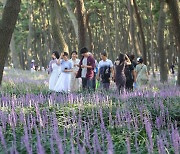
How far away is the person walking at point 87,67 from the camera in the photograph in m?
12.9

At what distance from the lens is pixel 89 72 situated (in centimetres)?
1310

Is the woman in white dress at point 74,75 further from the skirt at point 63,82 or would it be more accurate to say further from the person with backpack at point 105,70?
the person with backpack at point 105,70

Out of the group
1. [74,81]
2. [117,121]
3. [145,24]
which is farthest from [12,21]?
[145,24]

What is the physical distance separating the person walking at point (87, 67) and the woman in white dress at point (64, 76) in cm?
55

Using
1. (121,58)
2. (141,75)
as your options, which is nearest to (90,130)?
(121,58)

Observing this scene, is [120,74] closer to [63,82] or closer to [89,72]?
[89,72]

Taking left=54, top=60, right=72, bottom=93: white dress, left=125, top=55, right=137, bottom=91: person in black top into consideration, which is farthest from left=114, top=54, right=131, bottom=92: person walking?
left=54, top=60, right=72, bottom=93: white dress

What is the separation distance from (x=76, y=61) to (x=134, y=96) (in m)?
4.76

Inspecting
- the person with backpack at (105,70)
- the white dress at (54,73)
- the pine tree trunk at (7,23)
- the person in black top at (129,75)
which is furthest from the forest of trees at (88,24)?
the person with backpack at (105,70)

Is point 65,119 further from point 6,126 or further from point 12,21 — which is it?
point 12,21

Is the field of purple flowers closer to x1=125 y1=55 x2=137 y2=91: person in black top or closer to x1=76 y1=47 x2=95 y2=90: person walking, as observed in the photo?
x1=76 y1=47 x2=95 y2=90: person walking

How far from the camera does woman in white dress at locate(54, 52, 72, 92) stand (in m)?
13.6

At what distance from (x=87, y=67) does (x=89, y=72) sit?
27 cm

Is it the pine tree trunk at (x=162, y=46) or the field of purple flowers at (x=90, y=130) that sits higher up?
Answer: the pine tree trunk at (x=162, y=46)
